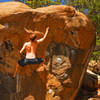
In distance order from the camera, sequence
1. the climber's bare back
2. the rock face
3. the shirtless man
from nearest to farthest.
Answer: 1. the shirtless man
2. the climber's bare back
3. the rock face

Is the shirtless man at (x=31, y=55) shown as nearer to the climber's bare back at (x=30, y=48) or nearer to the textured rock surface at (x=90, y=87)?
the climber's bare back at (x=30, y=48)

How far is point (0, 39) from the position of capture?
7105 mm

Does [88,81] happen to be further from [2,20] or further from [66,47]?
[2,20]

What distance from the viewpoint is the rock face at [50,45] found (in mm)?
6960

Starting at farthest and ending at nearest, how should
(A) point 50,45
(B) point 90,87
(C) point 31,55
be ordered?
(B) point 90,87 < (A) point 50,45 < (C) point 31,55

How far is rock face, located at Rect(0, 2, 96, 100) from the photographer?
696cm

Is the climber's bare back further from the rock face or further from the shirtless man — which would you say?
the rock face

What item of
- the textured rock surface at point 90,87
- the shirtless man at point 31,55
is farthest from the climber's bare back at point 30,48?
the textured rock surface at point 90,87

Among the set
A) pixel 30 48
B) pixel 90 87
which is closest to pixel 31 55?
pixel 30 48

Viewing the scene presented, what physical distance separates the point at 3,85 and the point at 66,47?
421 centimetres

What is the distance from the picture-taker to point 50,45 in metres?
7.23

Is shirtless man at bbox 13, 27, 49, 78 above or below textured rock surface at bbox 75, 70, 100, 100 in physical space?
above

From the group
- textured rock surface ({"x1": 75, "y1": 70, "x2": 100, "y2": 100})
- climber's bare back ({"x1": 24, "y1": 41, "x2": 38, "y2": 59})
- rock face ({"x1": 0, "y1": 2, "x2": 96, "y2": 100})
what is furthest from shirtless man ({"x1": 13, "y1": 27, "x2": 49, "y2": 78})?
textured rock surface ({"x1": 75, "y1": 70, "x2": 100, "y2": 100})

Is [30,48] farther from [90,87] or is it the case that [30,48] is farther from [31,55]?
[90,87]
